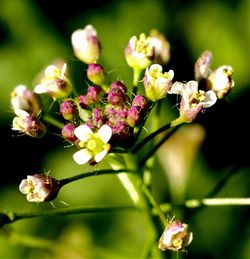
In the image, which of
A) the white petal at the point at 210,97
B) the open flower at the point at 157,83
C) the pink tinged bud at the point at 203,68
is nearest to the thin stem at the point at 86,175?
the open flower at the point at 157,83

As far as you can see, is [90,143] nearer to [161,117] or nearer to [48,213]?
[48,213]

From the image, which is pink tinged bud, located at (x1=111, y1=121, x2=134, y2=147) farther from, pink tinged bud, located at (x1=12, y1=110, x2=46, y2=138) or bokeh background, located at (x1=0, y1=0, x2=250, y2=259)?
bokeh background, located at (x1=0, y1=0, x2=250, y2=259)

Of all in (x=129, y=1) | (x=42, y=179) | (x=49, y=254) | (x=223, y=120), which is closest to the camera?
(x=42, y=179)

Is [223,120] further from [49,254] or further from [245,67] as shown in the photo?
[49,254]

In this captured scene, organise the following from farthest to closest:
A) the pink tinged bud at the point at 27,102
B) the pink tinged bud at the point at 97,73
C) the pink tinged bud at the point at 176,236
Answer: the pink tinged bud at the point at 27,102 < the pink tinged bud at the point at 97,73 < the pink tinged bud at the point at 176,236

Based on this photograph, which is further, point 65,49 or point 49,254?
point 65,49

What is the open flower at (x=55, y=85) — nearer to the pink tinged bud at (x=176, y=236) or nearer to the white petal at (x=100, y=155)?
the white petal at (x=100, y=155)

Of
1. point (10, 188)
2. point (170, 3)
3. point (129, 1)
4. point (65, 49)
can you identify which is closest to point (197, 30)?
point (170, 3)
